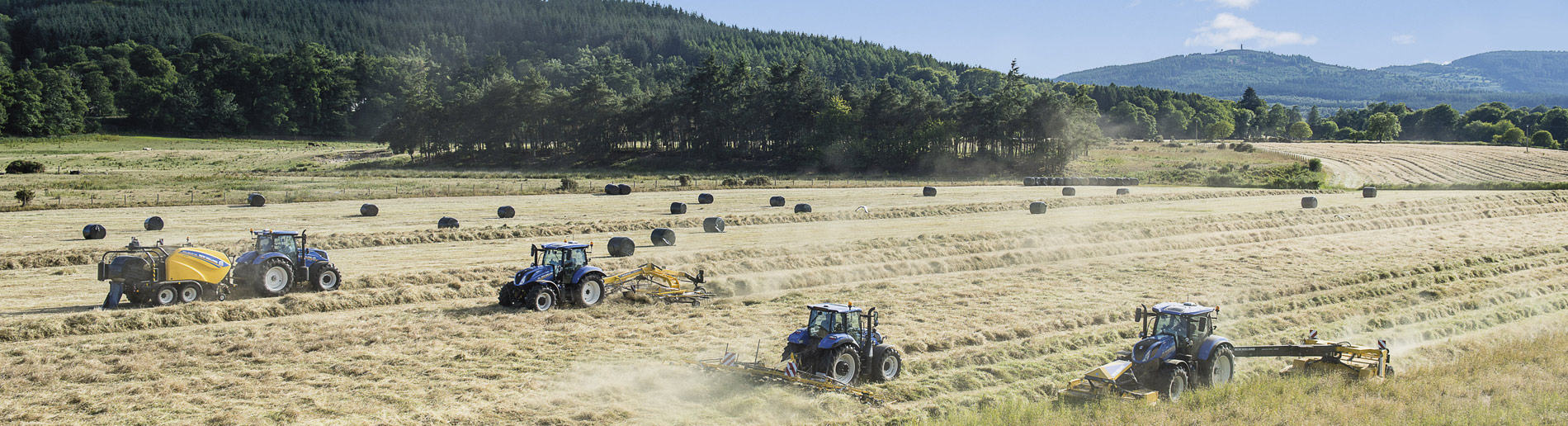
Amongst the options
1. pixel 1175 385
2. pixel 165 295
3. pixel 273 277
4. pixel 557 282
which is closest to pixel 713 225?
pixel 557 282

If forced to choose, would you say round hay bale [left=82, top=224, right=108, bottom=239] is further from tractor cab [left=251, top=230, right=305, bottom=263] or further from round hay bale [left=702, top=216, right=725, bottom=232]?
round hay bale [left=702, top=216, right=725, bottom=232]

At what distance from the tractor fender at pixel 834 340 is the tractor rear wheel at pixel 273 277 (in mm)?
15514

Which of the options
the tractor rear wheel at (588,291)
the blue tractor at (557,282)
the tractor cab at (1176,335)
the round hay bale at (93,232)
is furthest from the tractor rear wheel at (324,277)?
the tractor cab at (1176,335)

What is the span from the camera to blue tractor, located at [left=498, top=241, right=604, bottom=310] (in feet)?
72.3

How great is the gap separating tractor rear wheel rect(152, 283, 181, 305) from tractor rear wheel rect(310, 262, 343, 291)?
312 centimetres

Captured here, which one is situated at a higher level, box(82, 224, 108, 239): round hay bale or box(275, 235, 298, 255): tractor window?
box(275, 235, 298, 255): tractor window

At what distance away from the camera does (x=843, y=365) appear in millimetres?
15453

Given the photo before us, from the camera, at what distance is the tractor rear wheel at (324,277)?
2438 centimetres

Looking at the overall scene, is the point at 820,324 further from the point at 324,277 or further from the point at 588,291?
the point at 324,277

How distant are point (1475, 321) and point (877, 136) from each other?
3136 inches

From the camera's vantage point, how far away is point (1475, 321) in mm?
22594

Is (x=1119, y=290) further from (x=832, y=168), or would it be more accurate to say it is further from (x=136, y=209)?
(x=832, y=168)

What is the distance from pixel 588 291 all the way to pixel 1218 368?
45.5ft

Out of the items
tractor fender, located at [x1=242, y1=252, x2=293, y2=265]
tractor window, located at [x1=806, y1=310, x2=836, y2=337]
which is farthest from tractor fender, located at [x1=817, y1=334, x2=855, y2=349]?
tractor fender, located at [x1=242, y1=252, x2=293, y2=265]
